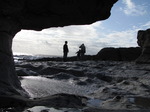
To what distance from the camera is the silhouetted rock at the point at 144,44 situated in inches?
642

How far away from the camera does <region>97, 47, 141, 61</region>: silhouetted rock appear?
2369 cm

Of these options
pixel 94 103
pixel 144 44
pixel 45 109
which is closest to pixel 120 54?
pixel 144 44

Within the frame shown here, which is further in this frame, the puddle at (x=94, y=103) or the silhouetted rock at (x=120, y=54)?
the silhouetted rock at (x=120, y=54)

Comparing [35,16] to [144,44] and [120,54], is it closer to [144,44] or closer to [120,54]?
[144,44]

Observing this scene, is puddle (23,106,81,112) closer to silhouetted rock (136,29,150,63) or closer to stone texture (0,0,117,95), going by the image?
stone texture (0,0,117,95)

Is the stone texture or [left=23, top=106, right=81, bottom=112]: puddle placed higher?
the stone texture

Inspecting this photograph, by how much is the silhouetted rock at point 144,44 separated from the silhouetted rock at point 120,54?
14.6 ft

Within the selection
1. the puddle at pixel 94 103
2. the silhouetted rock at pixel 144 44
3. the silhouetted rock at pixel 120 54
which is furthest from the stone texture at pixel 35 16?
the silhouetted rock at pixel 120 54

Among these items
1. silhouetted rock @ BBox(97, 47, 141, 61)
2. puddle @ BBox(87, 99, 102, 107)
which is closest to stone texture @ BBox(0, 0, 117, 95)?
puddle @ BBox(87, 99, 102, 107)

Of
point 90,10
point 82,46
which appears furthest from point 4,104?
point 82,46

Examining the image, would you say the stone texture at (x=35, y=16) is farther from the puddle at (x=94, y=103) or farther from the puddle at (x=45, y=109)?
the puddle at (x=94, y=103)

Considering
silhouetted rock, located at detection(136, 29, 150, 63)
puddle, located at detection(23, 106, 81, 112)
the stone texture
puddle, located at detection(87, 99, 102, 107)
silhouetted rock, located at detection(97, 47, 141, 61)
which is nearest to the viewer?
puddle, located at detection(23, 106, 81, 112)

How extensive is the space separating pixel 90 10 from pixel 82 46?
14037 millimetres

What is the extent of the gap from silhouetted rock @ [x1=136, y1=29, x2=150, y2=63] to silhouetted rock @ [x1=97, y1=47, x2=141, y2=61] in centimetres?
444
